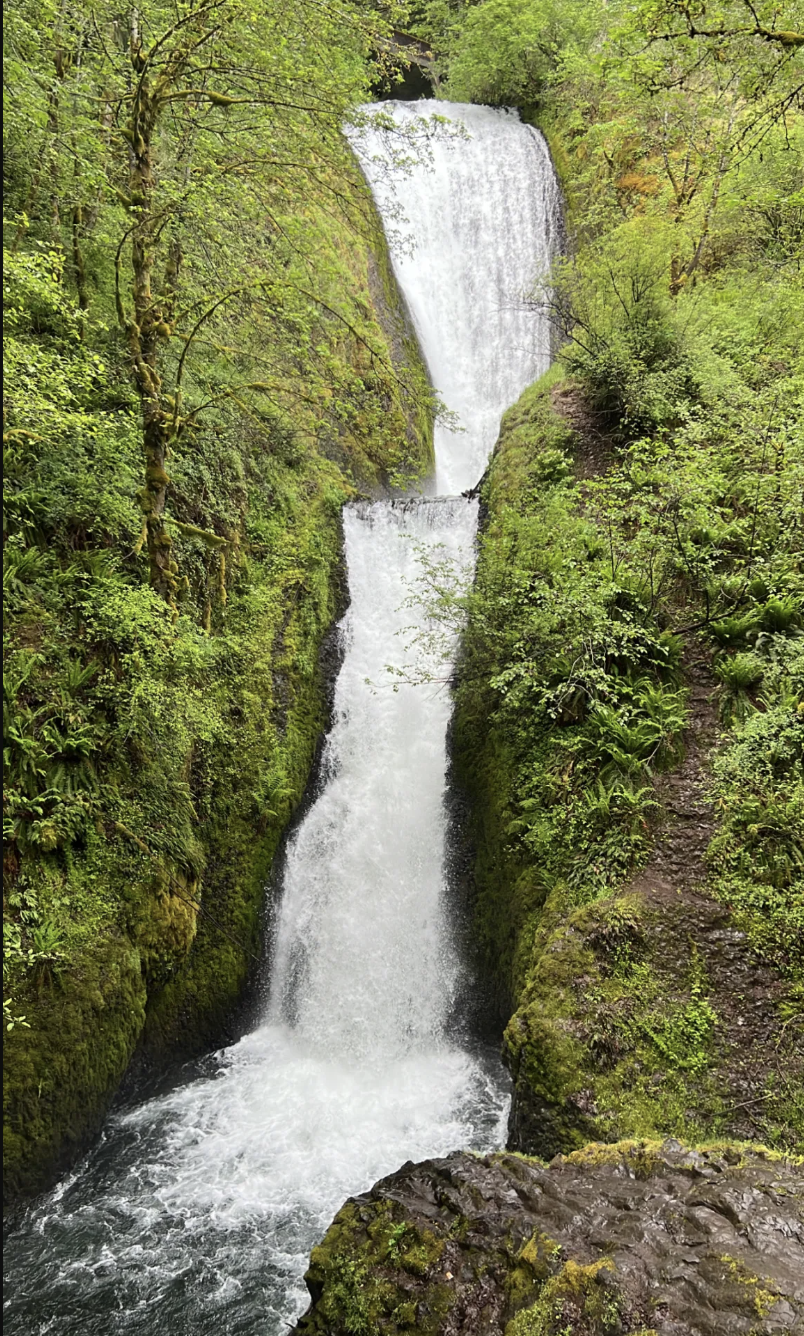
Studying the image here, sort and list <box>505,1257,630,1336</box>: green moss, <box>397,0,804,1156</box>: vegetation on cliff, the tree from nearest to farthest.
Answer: <box>505,1257,630,1336</box>: green moss
<box>397,0,804,1156</box>: vegetation on cliff
the tree

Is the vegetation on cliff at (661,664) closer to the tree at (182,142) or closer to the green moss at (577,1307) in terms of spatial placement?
the green moss at (577,1307)

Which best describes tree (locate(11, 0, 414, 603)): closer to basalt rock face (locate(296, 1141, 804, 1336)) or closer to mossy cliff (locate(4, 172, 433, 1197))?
mossy cliff (locate(4, 172, 433, 1197))

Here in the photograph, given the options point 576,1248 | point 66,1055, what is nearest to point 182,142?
point 66,1055

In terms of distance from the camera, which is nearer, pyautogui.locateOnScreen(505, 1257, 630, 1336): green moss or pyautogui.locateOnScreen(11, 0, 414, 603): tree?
pyautogui.locateOnScreen(505, 1257, 630, 1336): green moss

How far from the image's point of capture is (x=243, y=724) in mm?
8992

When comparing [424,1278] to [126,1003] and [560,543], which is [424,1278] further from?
[560,543]

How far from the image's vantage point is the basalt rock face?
3027 millimetres

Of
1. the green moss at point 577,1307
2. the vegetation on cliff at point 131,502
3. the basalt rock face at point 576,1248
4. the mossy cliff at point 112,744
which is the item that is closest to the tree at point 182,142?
the vegetation on cliff at point 131,502

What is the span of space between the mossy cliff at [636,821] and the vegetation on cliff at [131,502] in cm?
293

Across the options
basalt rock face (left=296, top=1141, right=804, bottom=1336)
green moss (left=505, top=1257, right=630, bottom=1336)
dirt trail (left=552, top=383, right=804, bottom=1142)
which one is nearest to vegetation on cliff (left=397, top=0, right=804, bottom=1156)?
dirt trail (left=552, top=383, right=804, bottom=1142)

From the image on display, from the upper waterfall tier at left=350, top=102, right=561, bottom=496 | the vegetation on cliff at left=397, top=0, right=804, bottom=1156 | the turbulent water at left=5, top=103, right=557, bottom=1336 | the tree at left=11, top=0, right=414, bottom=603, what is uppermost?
the upper waterfall tier at left=350, top=102, right=561, bottom=496

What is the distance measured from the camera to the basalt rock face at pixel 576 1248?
3027 millimetres

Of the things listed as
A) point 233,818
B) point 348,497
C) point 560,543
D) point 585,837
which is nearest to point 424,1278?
point 585,837

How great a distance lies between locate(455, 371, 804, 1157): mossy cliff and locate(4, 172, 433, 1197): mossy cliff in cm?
285
